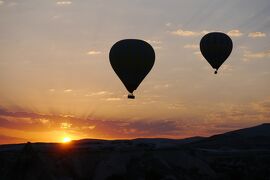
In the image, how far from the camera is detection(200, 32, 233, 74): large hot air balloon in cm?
5972

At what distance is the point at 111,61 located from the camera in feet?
173

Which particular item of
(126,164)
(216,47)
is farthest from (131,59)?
(126,164)

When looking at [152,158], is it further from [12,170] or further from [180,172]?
[12,170]

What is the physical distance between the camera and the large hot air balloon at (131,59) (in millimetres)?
51891

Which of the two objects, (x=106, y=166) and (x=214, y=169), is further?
(x=214, y=169)

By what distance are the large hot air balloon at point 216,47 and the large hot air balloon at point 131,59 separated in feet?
33.8

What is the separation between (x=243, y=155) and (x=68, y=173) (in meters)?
Answer: 59.8

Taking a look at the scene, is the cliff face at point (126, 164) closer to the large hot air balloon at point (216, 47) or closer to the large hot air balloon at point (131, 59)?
Answer: the large hot air balloon at point (216, 47)

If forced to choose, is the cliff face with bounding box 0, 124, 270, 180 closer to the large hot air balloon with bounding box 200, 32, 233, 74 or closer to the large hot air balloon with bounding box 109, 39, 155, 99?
the large hot air balloon with bounding box 200, 32, 233, 74

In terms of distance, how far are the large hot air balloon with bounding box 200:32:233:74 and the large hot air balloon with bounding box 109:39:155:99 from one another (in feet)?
33.8

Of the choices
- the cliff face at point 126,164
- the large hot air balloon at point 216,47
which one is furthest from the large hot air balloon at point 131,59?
the cliff face at point 126,164

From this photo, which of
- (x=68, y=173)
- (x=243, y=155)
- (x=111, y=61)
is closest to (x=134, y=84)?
(x=111, y=61)

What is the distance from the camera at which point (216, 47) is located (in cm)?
6066

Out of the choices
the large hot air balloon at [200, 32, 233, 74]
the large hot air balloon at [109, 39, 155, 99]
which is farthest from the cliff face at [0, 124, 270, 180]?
the large hot air balloon at [109, 39, 155, 99]
